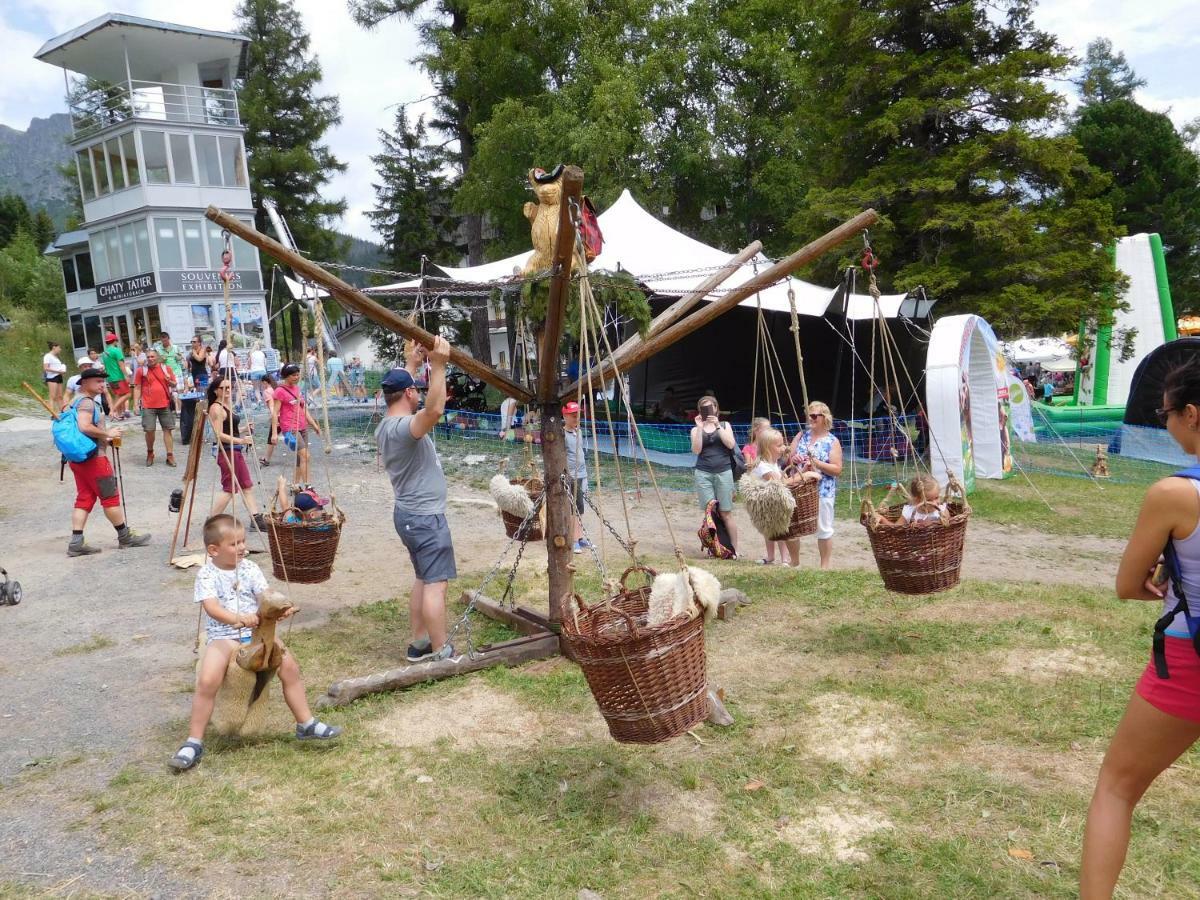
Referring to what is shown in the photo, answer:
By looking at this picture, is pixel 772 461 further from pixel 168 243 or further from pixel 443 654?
pixel 168 243

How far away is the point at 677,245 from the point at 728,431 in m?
7.74

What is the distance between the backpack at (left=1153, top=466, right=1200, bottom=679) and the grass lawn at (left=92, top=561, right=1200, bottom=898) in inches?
41.4

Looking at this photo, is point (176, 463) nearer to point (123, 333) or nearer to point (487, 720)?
point (487, 720)

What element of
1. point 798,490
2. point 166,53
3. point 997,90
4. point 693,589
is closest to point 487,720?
point 693,589

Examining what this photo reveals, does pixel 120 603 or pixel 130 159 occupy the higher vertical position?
pixel 130 159

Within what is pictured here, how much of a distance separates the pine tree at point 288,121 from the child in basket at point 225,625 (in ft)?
97.5

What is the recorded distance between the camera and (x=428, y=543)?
4996 millimetres

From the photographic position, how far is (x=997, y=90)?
15133 mm

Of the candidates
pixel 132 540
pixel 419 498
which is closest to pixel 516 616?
pixel 419 498

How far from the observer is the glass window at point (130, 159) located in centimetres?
2786

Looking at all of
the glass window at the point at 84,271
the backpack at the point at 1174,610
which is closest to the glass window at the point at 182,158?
the glass window at the point at 84,271

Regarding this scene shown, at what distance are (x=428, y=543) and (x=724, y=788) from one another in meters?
2.17

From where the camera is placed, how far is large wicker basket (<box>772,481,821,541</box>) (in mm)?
6637

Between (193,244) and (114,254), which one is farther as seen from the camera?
(114,254)
